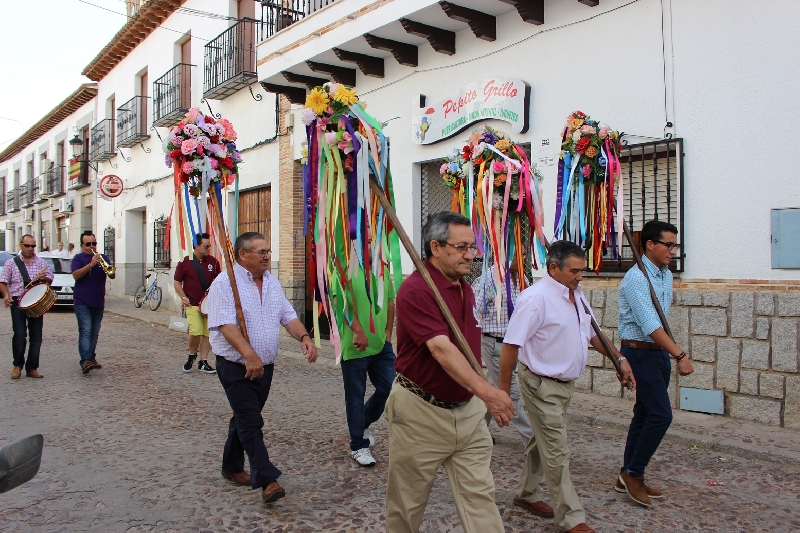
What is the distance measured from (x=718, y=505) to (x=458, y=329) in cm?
256

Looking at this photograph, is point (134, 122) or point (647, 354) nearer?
point (647, 354)

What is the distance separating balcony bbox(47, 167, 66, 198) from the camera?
28125mm

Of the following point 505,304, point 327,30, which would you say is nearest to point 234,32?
point 327,30

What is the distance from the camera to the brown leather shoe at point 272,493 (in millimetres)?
4133

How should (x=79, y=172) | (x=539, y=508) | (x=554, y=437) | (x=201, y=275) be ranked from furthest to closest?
1. (x=79, y=172)
2. (x=201, y=275)
3. (x=539, y=508)
4. (x=554, y=437)

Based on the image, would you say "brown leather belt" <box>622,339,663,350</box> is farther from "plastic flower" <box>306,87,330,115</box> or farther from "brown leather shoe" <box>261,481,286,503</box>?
"plastic flower" <box>306,87,330,115</box>

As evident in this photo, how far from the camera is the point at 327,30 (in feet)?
34.4

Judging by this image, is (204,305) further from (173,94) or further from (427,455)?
(173,94)

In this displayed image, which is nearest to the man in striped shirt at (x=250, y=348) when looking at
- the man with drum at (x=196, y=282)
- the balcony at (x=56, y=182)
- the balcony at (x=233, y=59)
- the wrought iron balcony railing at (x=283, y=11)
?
the man with drum at (x=196, y=282)

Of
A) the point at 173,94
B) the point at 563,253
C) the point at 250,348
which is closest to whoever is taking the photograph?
the point at 563,253

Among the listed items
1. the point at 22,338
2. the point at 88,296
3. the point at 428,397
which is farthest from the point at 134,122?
the point at 428,397

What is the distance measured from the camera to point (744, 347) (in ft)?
20.8

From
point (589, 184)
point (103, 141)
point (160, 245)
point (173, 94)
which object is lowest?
point (160, 245)

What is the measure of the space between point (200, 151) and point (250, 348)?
1.99 meters
